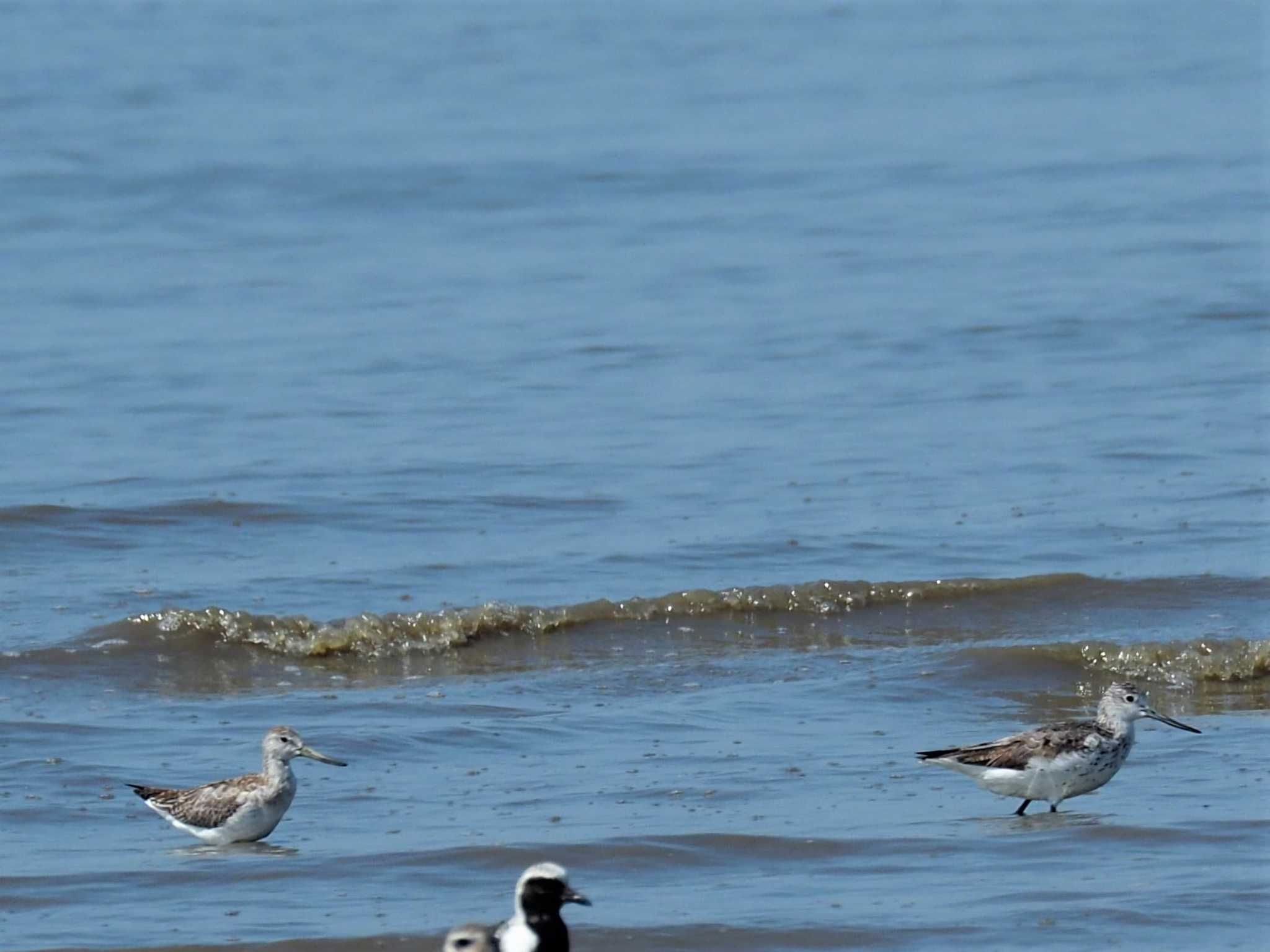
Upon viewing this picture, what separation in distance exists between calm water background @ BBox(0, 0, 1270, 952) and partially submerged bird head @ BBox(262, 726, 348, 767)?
269 millimetres

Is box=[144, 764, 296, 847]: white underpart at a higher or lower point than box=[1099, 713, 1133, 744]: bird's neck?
lower

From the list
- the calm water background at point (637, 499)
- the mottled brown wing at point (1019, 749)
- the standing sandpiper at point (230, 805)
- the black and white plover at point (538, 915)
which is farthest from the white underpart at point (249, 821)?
the black and white plover at point (538, 915)

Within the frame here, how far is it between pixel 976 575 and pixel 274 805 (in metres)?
5.77

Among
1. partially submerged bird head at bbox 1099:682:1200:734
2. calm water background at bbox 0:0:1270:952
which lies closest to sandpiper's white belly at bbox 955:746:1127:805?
calm water background at bbox 0:0:1270:952

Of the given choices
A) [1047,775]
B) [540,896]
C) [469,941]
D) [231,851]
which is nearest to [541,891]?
[540,896]

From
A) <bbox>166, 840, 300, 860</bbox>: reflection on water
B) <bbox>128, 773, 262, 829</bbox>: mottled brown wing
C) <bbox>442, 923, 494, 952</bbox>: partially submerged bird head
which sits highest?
<bbox>442, 923, 494, 952</bbox>: partially submerged bird head

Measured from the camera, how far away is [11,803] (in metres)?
9.03

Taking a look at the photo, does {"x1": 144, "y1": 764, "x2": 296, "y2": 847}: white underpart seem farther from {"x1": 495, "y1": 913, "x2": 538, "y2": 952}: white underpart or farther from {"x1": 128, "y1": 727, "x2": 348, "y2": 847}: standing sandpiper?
{"x1": 495, "y1": 913, "x2": 538, "y2": 952}: white underpart

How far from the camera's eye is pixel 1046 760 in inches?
346

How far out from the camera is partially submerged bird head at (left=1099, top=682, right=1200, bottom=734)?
9.16 metres

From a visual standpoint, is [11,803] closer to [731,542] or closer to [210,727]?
[210,727]

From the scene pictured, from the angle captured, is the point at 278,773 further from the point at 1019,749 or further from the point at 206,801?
the point at 1019,749

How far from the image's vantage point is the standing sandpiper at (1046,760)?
8.77 meters

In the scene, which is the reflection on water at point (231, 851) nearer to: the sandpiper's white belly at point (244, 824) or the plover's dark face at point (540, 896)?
the sandpiper's white belly at point (244, 824)
